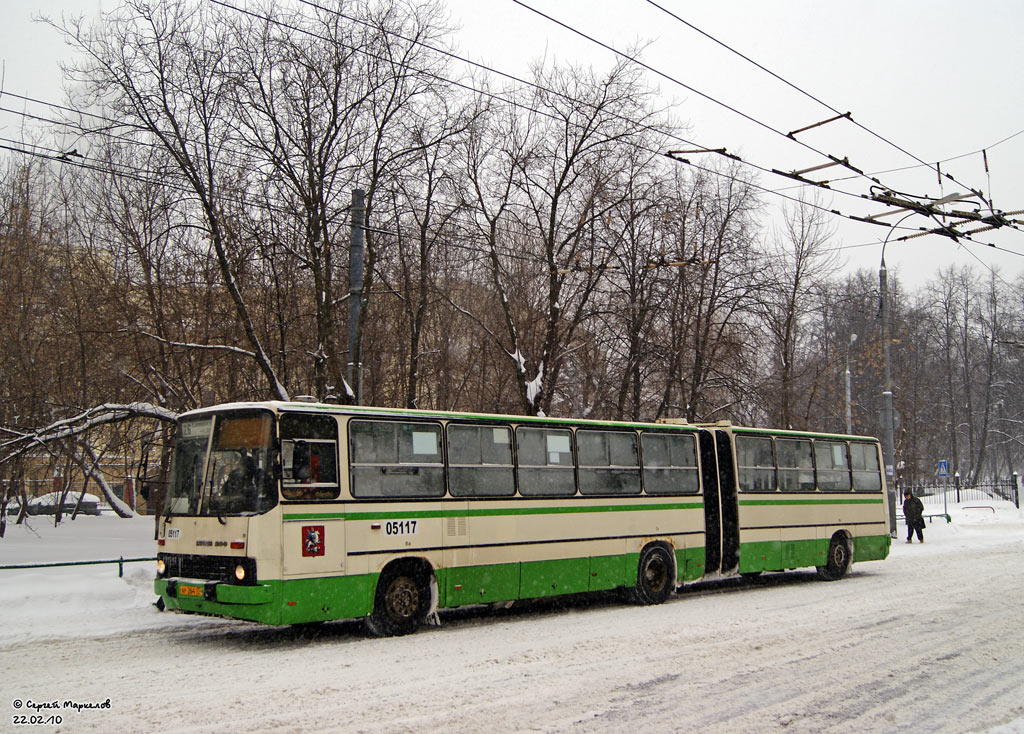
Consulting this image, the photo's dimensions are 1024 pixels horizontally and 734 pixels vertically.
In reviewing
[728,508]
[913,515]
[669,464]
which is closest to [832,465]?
[728,508]

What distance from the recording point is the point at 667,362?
30.4 metres

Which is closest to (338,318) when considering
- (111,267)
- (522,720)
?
(111,267)

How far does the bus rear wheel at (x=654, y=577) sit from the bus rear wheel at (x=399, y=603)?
4328mm

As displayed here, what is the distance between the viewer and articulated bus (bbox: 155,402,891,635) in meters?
11.1

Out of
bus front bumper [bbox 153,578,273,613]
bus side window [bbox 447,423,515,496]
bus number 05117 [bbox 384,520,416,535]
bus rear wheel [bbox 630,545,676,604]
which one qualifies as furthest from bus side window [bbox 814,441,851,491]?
bus front bumper [bbox 153,578,273,613]

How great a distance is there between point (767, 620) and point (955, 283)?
62578mm

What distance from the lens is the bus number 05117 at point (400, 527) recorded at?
11977 mm

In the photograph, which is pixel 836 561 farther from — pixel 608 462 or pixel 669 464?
pixel 608 462

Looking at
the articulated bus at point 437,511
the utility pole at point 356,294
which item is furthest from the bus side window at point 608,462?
the utility pole at point 356,294

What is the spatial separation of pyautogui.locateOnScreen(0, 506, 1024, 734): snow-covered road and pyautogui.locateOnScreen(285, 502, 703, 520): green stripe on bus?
149 cm

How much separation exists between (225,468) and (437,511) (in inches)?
109

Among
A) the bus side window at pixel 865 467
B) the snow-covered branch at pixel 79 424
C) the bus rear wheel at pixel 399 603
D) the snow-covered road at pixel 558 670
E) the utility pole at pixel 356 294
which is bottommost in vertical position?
the snow-covered road at pixel 558 670

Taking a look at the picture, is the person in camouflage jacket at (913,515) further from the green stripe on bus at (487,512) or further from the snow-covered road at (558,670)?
the green stripe on bus at (487,512)

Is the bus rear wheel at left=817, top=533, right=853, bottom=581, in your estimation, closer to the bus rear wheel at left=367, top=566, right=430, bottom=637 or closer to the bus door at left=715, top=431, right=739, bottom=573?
the bus door at left=715, top=431, right=739, bottom=573
